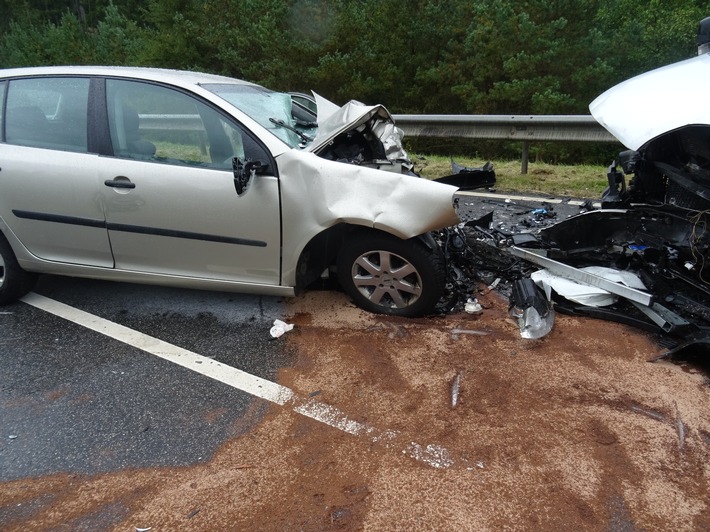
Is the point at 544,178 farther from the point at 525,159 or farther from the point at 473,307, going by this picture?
the point at 473,307

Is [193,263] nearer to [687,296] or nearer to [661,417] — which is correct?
[661,417]

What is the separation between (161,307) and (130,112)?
139 centimetres

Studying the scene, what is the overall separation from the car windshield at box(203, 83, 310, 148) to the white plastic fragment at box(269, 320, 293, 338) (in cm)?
119

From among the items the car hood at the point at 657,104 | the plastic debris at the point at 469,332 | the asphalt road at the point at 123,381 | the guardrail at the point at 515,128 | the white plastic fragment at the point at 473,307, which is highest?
the car hood at the point at 657,104

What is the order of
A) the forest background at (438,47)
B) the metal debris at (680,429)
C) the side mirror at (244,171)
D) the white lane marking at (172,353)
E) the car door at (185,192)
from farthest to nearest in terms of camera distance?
1. the forest background at (438,47)
2. the car door at (185,192)
3. the side mirror at (244,171)
4. the white lane marking at (172,353)
5. the metal debris at (680,429)

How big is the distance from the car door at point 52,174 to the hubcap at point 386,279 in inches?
69.6

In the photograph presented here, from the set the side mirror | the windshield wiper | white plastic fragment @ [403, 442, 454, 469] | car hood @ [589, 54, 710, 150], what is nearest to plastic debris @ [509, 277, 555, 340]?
car hood @ [589, 54, 710, 150]

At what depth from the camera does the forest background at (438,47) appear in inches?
707

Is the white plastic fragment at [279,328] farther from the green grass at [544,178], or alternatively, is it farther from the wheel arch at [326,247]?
the green grass at [544,178]

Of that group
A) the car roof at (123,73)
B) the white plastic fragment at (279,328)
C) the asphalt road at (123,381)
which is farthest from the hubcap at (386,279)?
the car roof at (123,73)

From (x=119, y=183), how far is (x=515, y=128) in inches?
231

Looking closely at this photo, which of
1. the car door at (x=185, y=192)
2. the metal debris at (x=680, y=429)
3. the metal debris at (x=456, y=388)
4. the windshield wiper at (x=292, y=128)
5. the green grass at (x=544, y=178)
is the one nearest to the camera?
the metal debris at (x=680, y=429)

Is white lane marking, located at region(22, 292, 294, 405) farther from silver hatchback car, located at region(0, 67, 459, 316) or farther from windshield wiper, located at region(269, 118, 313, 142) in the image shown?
windshield wiper, located at region(269, 118, 313, 142)

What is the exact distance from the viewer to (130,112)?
3635 mm
